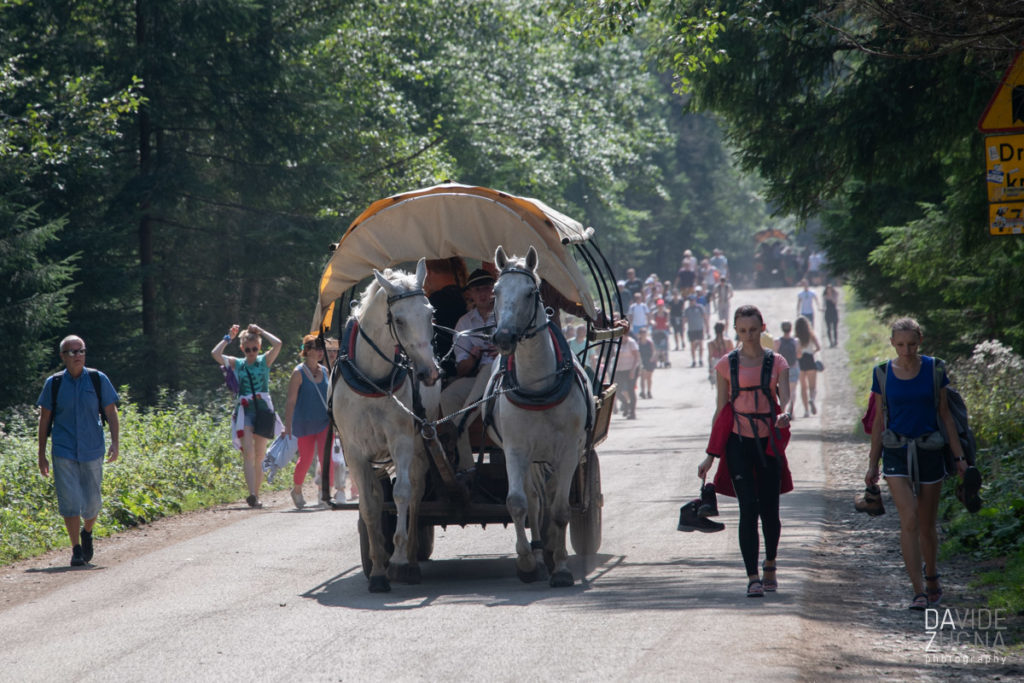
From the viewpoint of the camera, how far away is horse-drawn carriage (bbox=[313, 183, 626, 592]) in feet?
30.6

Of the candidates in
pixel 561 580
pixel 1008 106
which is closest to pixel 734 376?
pixel 561 580

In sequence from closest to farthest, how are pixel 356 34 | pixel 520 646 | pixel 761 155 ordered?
pixel 520 646
pixel 761 155
pixel 356 34

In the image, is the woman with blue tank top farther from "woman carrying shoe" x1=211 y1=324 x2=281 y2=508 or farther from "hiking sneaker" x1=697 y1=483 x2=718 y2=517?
"hiking sneaker" x1=697 y1=483 x2=718 y2=517

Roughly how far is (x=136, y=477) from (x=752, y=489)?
8.88 meters

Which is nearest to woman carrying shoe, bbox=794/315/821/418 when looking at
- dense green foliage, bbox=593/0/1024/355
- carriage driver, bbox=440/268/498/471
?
dense green foliage, bbox=593/0/1024/355

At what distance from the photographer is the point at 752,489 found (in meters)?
8.68

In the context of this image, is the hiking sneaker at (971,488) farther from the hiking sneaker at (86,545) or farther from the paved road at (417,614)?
the hiking sneaker at (86,545)

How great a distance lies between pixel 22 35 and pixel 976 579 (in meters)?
18.2

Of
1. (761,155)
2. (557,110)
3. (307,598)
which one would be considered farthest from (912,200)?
(557,110)

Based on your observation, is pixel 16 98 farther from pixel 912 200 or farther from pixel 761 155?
pixel 912 200

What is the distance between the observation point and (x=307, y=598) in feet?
30.2

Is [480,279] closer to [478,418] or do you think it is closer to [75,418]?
[478,418]
